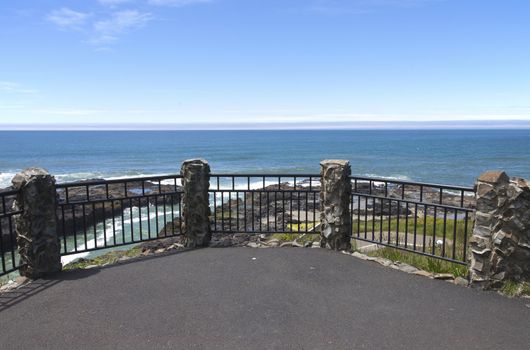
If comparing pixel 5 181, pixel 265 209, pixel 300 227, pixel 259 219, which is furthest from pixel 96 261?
pixel 5 181

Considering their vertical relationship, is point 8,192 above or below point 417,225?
above

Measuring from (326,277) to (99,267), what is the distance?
142 inches

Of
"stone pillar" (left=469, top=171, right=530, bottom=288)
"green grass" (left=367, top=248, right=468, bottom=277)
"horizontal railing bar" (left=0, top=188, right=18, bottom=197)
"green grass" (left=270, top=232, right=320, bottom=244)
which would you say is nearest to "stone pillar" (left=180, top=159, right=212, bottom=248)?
"green grass" (left=270, top=232, right=320, bottom=244)

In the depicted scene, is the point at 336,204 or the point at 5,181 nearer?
the point at 336,204

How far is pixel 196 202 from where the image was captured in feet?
25.7

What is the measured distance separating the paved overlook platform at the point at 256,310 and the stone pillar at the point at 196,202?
44.9 inches

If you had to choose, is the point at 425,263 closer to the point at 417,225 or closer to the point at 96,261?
the point at 96,261

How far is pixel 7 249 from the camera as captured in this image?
711 inches

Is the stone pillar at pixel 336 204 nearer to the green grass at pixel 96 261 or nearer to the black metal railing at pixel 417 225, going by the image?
the black metal railing at pixel 417 225

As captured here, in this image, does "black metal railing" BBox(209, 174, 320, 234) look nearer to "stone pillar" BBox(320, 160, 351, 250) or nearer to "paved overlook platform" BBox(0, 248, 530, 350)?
"stone pillar" BBox(320, 160, 351, 250)

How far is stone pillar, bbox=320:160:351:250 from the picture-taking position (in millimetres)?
7375

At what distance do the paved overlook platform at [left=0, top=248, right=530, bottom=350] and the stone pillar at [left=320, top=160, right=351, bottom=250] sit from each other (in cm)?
82

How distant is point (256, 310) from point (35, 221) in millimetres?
3594

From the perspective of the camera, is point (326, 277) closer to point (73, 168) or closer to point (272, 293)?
point (272, 293)
